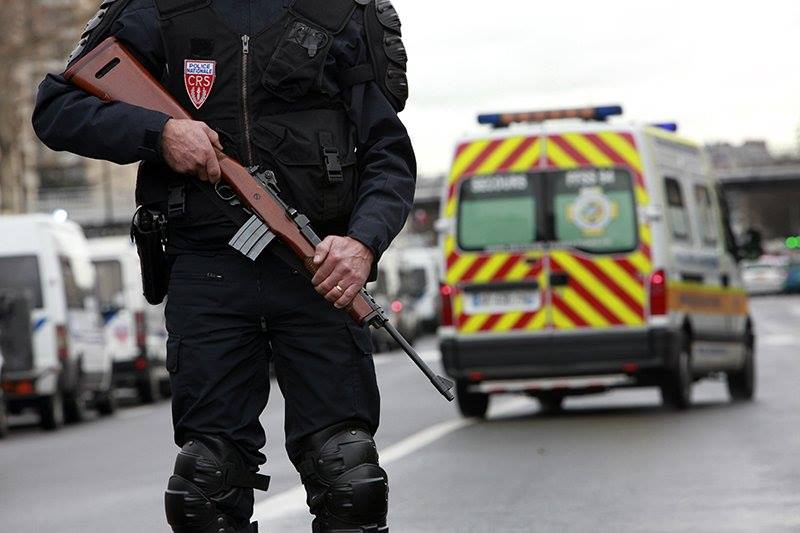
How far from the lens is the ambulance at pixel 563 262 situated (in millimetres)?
15688

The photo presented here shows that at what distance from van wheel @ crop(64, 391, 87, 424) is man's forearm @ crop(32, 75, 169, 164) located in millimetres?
16993

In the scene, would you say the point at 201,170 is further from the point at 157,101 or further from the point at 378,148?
the point at 378,148

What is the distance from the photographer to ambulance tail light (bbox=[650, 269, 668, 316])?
15734 millimetres

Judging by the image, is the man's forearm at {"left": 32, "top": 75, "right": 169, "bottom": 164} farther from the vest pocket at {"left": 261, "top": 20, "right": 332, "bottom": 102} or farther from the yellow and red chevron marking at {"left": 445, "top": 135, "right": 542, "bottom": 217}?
the yellow and red chevron marking at {"left": 445, "top": 135, "right": 542, "bottom": 217}

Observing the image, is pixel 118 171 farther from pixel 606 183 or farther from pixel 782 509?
pixel 782 509

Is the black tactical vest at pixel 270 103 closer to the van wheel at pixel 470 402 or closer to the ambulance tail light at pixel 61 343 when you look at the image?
the van wheel at pixel 470 402

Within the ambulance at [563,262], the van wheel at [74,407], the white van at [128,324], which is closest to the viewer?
the ambulance at [563,262]

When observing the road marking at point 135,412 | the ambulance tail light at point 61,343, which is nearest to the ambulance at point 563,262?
the ambulance tail light at point 61,343

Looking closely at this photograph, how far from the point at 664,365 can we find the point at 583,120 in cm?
212

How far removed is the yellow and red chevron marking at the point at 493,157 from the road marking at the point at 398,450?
173 centimetres

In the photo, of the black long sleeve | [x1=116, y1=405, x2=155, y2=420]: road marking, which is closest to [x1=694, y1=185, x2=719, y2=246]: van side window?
[x1=116, y1=405, x2=155, y2=420]: road marking

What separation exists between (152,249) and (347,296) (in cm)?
60

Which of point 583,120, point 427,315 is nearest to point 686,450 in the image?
point 583,120

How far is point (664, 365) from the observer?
15633mm
